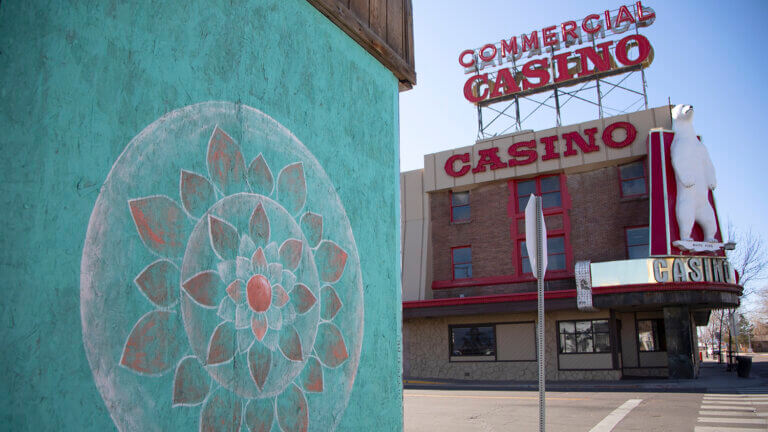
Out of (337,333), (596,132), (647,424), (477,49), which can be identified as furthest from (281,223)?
(477,49)

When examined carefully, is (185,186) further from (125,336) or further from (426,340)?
(426,340)

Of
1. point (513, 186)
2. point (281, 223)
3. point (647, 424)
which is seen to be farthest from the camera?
point (513, 186)

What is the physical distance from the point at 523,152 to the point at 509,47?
24.8 feet

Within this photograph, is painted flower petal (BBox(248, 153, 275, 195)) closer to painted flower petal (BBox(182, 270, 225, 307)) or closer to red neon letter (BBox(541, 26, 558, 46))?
painted flower petal (BBox(182, 270, 225, 307))

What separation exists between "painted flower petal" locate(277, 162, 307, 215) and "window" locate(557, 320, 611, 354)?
22.8 metres

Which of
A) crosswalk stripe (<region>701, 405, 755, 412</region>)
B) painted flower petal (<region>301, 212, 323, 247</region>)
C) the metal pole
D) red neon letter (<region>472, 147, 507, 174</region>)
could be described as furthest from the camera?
red neon letter (<region>472, 147, 507, 174</region>)

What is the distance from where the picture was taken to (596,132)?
25359 mm

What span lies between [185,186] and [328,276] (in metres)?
1.59

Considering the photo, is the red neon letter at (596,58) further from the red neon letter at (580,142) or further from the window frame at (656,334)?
the window frame at (656,334)

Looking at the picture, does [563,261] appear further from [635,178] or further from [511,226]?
[635,178]

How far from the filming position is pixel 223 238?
140 inches

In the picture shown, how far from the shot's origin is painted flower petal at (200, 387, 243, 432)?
3.25 meters

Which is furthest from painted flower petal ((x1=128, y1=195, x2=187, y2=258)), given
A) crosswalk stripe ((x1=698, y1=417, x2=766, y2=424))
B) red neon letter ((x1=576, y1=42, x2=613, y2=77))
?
red neon letter ((x1=576, y1=42, x2=613, y2=77))

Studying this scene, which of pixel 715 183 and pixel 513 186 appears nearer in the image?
pixel 715 183
